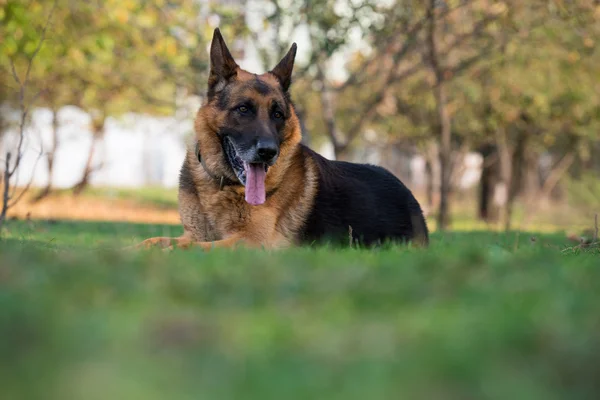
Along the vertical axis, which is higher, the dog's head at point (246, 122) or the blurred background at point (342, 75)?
the blurred background at point (342, 75)

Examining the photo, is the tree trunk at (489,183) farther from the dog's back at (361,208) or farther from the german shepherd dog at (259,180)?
the german shepherd dog at (259,180)

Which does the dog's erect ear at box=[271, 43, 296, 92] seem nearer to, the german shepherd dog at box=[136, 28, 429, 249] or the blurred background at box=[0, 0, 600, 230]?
the german shepherd dog at box=[136, 28, 429, 249]

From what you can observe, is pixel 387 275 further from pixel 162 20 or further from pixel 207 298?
pixel 162 20

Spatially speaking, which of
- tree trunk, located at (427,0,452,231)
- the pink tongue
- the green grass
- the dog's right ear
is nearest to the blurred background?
tree trunk, located at (427,0,452,231)

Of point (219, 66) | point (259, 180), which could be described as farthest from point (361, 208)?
point (219, 66)

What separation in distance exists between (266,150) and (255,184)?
1.08ft

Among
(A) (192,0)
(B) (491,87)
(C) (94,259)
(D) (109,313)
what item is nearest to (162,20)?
(A) (192,0)

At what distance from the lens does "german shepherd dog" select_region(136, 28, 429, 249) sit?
6.41m

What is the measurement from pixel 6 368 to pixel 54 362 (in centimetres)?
13

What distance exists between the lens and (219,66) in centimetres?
677

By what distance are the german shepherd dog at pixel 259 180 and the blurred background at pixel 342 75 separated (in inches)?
48.2

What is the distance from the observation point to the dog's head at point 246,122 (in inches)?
252

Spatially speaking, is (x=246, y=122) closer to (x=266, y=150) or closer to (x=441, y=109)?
(x=266, y=150)

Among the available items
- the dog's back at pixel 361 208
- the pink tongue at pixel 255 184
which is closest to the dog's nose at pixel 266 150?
the pink tongue at pixel 255 184
